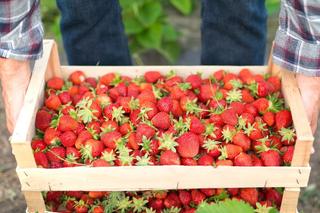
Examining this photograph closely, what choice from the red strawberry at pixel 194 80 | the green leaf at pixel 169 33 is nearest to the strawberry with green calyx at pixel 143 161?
the red strawberry at pixel 194 80

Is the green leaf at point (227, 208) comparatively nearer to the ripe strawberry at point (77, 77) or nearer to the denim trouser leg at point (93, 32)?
the ripe strawberry at point (77, 77)

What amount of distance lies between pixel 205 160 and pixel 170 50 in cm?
116

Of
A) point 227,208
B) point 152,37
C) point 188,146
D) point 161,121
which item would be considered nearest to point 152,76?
point 161,121

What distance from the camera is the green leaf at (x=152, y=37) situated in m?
2.40

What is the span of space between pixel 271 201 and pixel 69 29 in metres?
0.88

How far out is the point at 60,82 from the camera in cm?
167

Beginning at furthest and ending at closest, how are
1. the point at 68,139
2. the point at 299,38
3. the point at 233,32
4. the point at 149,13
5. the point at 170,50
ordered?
the point at 170,50, the point at 149,13, the point at 233,32, the point at 68,139, the point at 299,38

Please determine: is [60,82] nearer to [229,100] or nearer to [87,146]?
[87,146]

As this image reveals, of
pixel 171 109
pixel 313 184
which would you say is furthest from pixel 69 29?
pixel 313 184

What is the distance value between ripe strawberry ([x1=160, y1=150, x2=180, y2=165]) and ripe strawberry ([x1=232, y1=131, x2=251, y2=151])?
0.53 ft

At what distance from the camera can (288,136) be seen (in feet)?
4.80

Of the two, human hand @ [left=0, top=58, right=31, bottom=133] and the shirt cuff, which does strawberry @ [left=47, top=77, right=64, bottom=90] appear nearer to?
human hand @ [left=0, top=58, right=31, bottom=133]

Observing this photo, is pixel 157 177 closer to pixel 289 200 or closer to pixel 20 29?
pixel 289 200

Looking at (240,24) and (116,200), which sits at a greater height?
(240,24)
